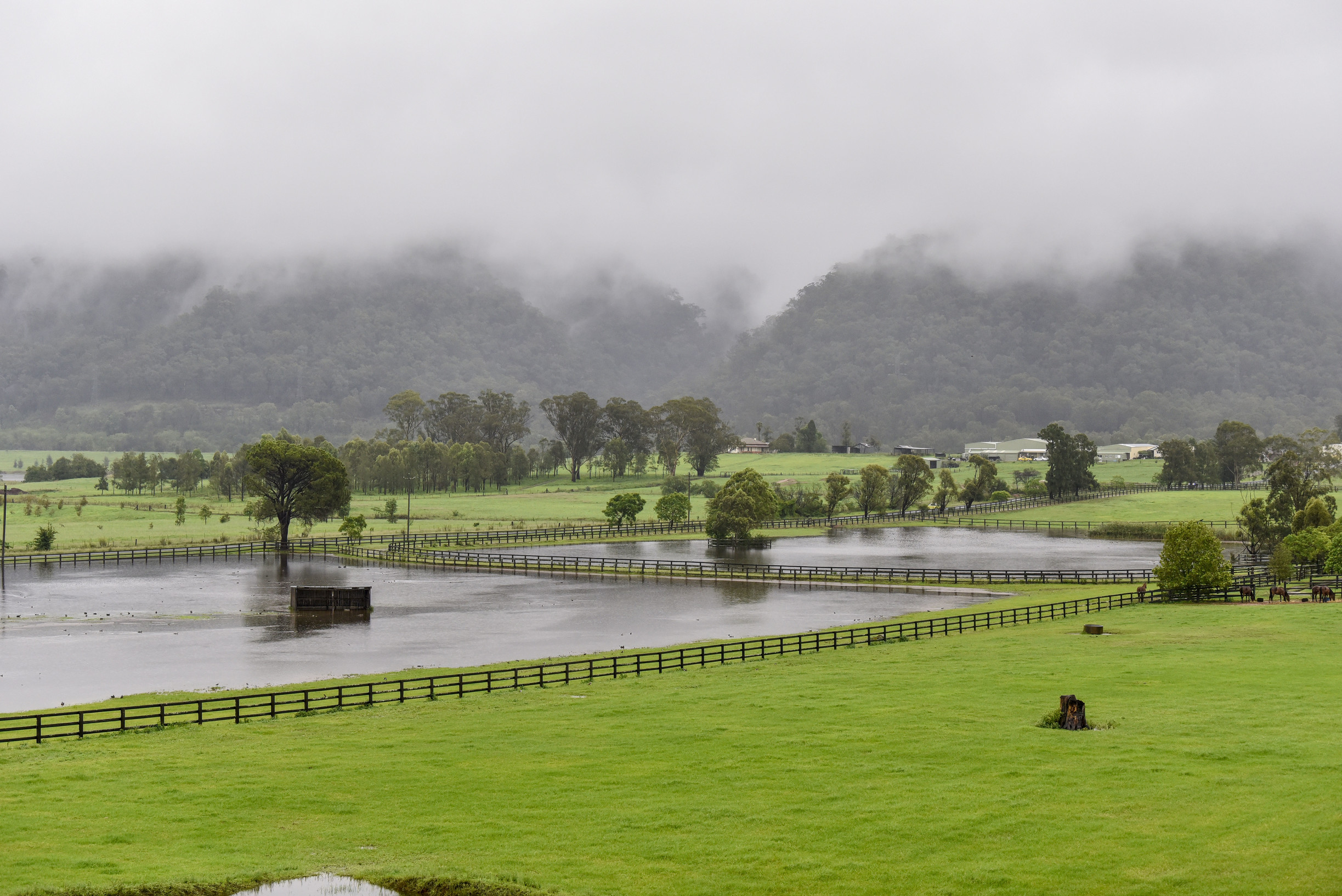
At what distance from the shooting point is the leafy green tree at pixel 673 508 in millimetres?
129750

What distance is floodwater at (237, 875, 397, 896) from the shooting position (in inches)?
838

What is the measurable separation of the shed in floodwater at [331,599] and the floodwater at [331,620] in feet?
3.89

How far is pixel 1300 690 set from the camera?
3581cm

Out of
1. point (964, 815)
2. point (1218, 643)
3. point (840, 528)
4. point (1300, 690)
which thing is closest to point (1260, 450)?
point (840, 528)

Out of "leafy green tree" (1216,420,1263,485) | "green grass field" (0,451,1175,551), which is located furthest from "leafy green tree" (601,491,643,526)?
"leafy green tree" (1216,420,1263,485)

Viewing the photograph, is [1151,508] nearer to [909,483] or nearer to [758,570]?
[909,483]

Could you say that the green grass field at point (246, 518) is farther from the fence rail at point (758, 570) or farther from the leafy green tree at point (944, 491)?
the fence rail at point (758, 570)

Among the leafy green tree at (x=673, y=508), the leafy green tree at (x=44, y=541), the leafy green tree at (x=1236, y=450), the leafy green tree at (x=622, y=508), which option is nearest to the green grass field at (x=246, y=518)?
the leafy green tree at (x=44, y=541)

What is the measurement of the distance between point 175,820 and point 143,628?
1529 inches

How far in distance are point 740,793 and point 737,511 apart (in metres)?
88.1

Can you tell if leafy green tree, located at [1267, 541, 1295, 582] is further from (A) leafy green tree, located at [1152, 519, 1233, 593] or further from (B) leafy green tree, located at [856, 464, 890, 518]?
(B) leafy green tree, located at [856, 464, 890, 518]

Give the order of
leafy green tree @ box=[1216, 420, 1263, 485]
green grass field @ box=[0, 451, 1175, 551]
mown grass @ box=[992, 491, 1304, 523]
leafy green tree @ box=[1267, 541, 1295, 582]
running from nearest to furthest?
leafy green tree @ box=[1267, 541, 1295, 582] < green grass field @ box=[0, 451, 1175, 551] < mown grass @ box=[992, 491, 1304, 523] < leafy green tree @ box=[1216, 420, 1263, 485]

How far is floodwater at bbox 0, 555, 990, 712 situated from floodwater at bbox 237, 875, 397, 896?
22.7m

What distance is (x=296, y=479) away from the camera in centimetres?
11381
